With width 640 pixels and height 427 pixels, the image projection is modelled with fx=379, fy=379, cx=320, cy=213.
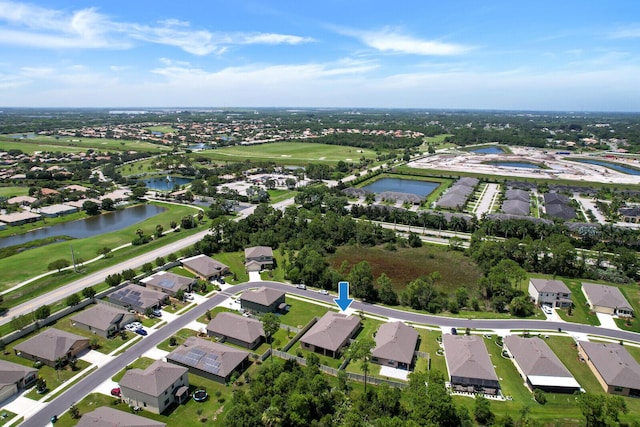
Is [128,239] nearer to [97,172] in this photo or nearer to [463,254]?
[463,254]

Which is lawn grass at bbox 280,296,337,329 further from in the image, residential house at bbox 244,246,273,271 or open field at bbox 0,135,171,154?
open field at bbox 0,135,171,154

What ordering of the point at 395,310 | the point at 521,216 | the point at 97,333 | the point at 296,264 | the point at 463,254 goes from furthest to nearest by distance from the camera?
the point at 521,216 < the point at 463,254 < the point at 296,264 < the point at 395,310 < the point at 97,333

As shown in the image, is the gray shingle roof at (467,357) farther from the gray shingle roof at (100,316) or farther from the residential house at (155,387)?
the gray shingle roof at (100,316)

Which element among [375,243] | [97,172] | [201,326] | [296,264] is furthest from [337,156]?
[201,326]

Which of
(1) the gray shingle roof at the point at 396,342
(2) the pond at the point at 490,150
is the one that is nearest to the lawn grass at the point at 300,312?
(1) the gray shingle roof at the point at 396,342

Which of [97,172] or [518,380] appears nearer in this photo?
[518,380]

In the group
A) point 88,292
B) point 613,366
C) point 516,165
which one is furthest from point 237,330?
point 516,165

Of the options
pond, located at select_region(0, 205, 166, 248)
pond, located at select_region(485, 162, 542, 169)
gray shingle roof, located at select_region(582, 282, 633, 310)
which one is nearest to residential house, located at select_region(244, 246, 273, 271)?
pond, located at select_region(0, 205, 166, 248)

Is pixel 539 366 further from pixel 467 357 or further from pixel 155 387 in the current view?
pixel 155 387
